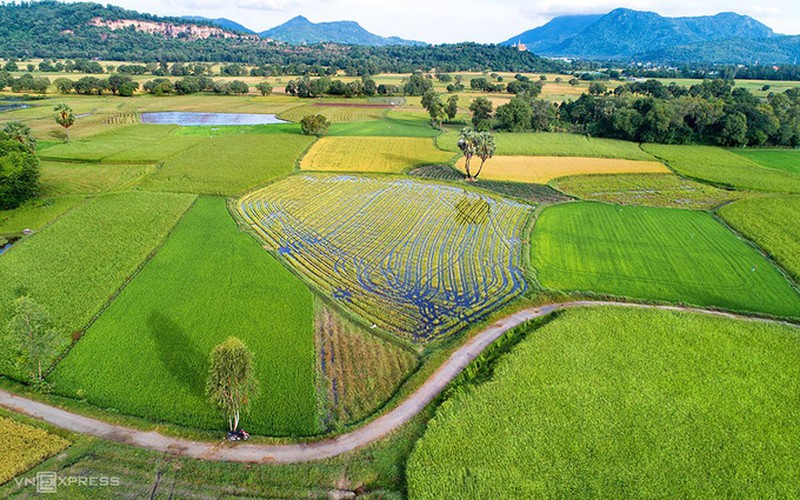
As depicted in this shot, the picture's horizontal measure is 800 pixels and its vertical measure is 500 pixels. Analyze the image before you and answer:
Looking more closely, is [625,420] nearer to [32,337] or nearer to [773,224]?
[32,337]

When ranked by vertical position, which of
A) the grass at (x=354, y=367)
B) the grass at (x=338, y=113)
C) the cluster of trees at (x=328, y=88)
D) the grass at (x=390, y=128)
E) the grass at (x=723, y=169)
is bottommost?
the grass at (x=354, y=367)

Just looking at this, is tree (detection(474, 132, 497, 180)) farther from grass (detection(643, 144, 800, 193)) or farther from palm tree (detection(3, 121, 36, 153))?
palm tree (detection(3, 121, 36, 153))

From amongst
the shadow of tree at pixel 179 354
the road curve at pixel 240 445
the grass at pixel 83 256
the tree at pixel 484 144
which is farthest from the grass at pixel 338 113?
the road curve at pixel 240 445

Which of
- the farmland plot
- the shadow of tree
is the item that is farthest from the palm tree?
the shadow of tree

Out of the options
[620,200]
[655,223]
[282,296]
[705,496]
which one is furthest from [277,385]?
[620,200]

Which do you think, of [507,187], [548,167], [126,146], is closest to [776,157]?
[548,167]

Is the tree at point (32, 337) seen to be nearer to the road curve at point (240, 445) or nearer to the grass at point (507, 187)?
the road curve at point (240, 445)
